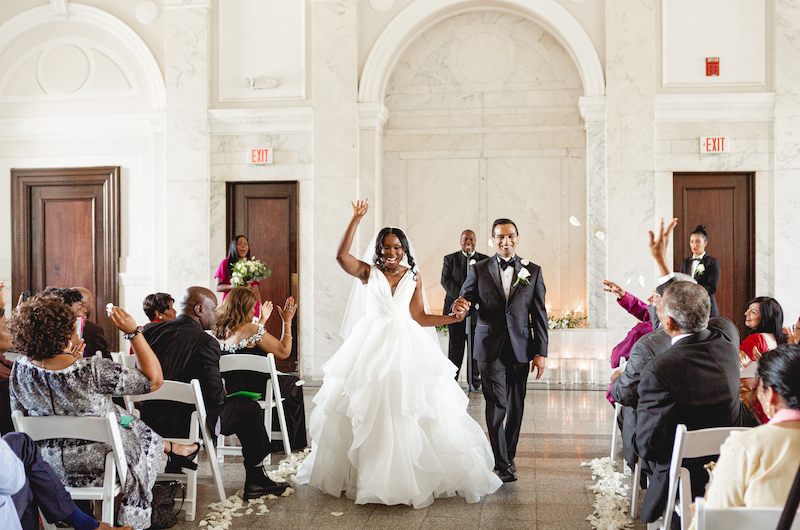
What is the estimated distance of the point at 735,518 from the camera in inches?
76.5

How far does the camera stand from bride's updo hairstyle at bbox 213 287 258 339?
5000 millimetres

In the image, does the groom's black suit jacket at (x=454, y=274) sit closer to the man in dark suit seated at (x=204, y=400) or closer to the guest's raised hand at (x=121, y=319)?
the man in dark suit seated at (x=204, y=400)

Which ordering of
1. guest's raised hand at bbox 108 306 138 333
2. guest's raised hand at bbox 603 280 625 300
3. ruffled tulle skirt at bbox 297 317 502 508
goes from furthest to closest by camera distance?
1. guest's raised hand at bbox 603 280 625 300
2. ruffled tulle skirt at bbox 297 317 502 508
3. guest's raised hand at bbox 108 306 138 333

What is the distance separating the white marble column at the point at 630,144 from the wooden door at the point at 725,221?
53cm

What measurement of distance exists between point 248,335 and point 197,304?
733mm

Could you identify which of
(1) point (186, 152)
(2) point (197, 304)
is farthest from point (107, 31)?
(2) point (197, 304)

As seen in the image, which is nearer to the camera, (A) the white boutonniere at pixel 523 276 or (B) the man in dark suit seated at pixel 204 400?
(B) the man in dark suit seated at pixel 204 400

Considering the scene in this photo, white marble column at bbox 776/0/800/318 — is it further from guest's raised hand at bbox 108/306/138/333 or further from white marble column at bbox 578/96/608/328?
guest's raised hand at bbox 108/306/138/333

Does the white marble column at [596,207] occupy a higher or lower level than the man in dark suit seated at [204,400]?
higher

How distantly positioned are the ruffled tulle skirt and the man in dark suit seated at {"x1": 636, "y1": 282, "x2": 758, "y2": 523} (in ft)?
4.28

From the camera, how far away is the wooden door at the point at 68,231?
9695 mm

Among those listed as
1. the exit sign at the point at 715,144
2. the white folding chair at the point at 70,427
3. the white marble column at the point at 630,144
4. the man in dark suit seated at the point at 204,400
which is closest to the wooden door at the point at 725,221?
the exit sign at the point at 715,144

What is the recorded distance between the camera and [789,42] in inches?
325

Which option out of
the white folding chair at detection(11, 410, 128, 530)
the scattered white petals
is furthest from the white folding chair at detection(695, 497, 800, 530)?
the white folding chair at detection(11, 410, 128, 530)
